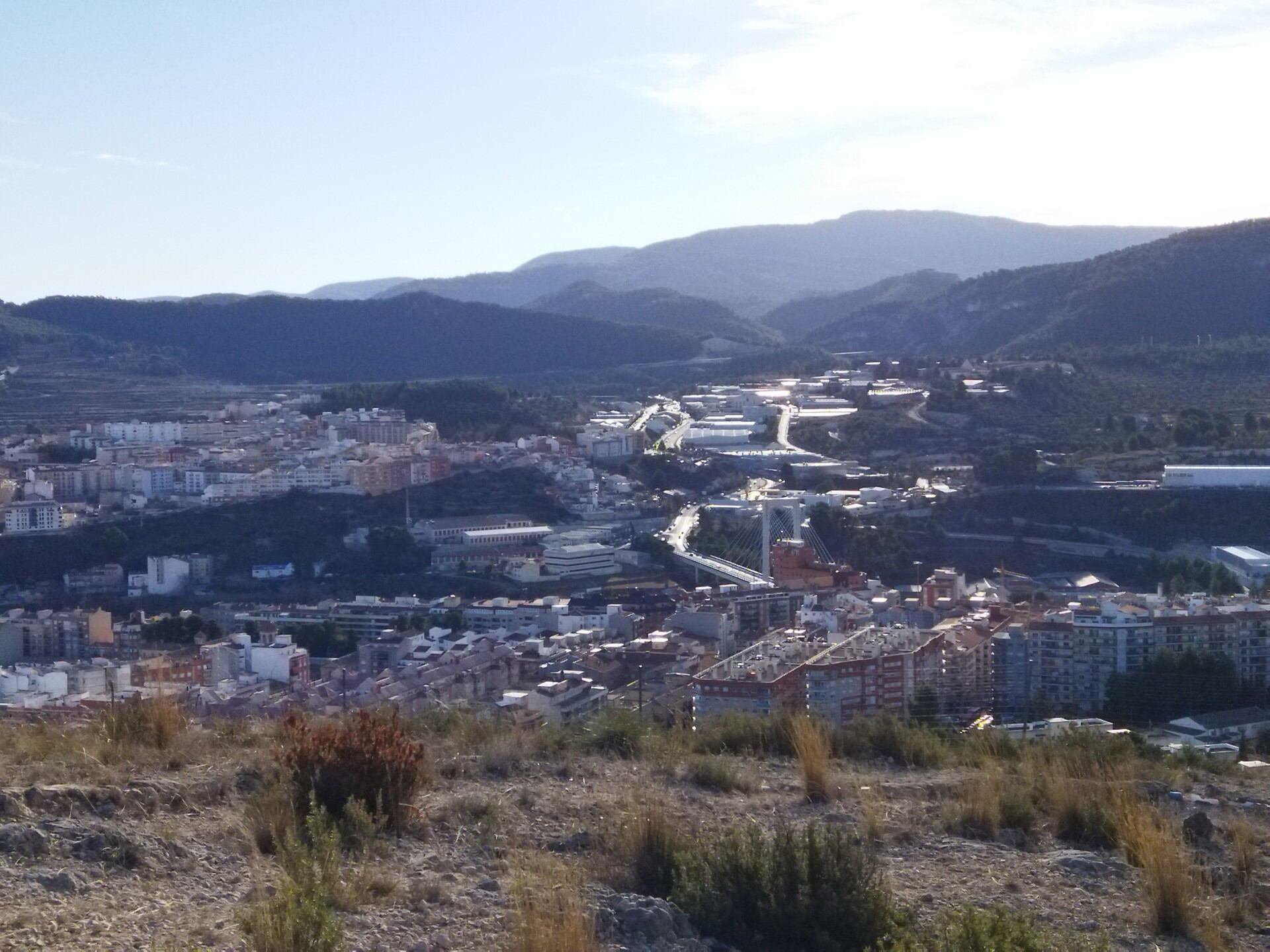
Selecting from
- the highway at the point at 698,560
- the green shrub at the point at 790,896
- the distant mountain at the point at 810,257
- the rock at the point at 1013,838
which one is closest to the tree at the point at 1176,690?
the rock at the point at 1013,838

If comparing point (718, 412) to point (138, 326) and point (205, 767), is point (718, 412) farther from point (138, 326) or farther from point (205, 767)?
point (205, 767)

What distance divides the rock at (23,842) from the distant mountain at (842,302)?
5544 cm

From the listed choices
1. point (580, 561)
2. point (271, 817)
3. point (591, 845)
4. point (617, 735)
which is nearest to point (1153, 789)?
point (617, 735)

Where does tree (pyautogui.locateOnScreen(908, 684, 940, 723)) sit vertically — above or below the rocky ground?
below

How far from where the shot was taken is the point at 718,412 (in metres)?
31.9

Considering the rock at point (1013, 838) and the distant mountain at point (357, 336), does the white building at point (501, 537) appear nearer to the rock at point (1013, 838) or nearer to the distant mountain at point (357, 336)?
the rock at point (1013, 838)

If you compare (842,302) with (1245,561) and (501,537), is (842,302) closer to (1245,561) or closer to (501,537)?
(501,537)

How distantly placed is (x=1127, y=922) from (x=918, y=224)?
111 metres

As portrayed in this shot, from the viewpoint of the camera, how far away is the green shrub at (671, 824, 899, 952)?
2.84 meters

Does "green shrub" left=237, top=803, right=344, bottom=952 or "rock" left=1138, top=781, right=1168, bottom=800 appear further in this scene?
"rock" left=1138, top=781, right=1168, bottom=800

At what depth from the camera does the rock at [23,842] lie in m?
2.95

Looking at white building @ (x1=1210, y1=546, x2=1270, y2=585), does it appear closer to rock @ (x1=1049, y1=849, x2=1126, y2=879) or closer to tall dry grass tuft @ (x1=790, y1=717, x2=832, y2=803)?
tall dry grass tuft @ (x1=790, y1=717, x2=832, y2=803)

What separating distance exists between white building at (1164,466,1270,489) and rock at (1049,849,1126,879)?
53.0ft

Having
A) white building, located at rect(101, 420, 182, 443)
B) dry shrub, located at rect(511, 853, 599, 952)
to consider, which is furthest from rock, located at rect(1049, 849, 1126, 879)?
white building, located at rect(101, 420, 182, 443)
